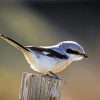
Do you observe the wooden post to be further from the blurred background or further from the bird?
the blurred background

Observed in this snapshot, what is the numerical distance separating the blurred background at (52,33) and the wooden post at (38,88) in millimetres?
3654

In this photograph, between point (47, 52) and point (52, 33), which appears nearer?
point (47, 52)

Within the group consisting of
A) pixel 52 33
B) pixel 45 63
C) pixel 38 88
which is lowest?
pixel 38 88

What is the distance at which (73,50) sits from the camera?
159 inches

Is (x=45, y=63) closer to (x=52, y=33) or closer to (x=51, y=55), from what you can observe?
(x=51, y=55)

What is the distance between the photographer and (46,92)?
3549 mm

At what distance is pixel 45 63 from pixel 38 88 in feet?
1.51

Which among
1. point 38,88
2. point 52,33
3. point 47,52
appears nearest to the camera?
point 38,88

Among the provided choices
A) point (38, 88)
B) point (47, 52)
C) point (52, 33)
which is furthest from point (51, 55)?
point (52, 33)

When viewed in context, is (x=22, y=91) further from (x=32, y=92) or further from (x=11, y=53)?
(x=11, y=53)

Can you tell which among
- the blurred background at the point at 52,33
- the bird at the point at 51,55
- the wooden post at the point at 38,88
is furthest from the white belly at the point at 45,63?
the blurred background at the point at 52,33

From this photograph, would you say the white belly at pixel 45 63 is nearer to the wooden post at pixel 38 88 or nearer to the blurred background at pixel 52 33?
the wooden post at pixel 38 88

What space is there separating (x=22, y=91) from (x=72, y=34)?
4.91m

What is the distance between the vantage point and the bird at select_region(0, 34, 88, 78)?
3975 mm
